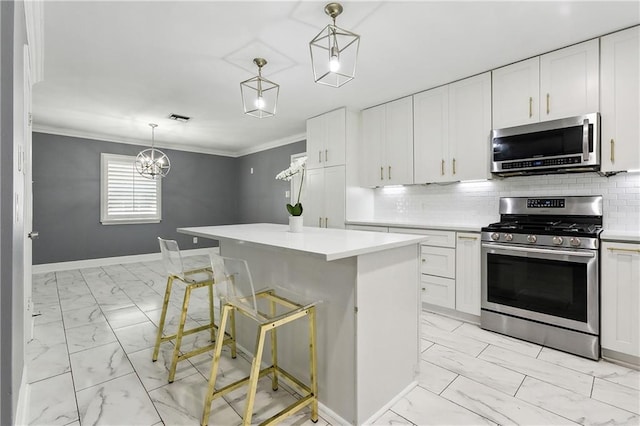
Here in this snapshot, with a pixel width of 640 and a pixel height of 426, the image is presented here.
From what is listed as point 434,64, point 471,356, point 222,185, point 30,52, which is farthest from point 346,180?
point 222,185

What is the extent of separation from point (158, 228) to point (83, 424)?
16.9ft

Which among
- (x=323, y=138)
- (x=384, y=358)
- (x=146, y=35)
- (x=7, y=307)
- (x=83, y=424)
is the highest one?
(x=146, y=35)

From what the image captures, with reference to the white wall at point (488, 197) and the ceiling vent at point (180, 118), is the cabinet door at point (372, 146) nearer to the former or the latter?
the white wall at point (488, 197)

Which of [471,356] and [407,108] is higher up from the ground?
[407,108]

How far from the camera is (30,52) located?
239 cm

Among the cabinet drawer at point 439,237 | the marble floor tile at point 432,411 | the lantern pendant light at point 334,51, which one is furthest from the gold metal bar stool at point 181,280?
the cabinet drawer at point 439,237

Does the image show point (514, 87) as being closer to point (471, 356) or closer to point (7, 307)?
point (471, 356)

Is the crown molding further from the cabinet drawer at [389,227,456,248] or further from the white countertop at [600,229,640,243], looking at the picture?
the white countertop at [600,229,640,243]

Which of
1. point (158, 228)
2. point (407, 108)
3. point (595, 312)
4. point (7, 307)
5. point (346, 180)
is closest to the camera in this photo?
point (7, 307)

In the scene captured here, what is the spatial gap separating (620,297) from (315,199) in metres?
3.28

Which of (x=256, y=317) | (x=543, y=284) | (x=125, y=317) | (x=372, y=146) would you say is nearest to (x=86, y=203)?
(x=125, y=317)

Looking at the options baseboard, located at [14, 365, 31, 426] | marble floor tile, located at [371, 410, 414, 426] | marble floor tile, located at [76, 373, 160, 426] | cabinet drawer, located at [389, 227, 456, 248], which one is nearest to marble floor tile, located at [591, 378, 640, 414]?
marble floor tile, located at [371, 410, 414, 426]

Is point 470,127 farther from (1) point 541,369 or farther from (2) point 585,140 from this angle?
(1) point 541,369

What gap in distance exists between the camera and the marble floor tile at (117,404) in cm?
166
